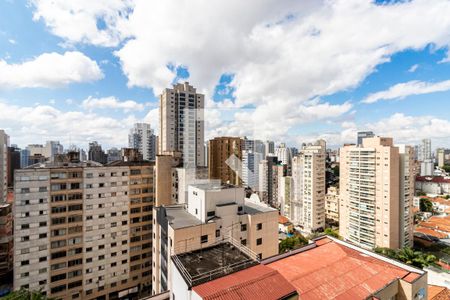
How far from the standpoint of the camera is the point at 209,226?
38.4 feet

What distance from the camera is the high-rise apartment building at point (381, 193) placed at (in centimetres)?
2470

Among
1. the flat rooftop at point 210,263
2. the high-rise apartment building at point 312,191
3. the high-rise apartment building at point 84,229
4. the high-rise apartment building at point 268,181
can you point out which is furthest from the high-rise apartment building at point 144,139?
the flat rooftop at point 210,263

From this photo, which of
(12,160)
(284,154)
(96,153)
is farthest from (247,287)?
(284,154)

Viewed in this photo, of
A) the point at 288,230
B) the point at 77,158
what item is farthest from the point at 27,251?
the point at 288,230

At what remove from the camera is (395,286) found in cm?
812

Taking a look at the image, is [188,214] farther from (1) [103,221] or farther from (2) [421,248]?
(2) [421,248]

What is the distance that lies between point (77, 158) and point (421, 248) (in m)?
40.9

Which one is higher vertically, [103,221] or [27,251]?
[103,221]

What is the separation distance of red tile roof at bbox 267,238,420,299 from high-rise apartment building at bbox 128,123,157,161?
48.9 meters

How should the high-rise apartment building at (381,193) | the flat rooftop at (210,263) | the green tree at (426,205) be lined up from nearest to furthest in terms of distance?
the flat rooftop at (210,263)
the high-rise apartment building at (381,193)
the green tree at (426,205)

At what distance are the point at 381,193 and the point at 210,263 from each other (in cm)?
2677

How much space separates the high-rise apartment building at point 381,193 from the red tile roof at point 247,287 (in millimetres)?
25829

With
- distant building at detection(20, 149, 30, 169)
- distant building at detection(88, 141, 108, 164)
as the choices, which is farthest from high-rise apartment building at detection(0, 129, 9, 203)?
distant building at detection(20, 149, 30, 169)

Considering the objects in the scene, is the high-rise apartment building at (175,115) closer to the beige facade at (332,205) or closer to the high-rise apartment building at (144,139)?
the high-rise apartment building at (144,139)
